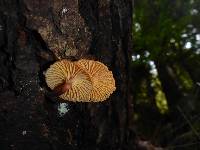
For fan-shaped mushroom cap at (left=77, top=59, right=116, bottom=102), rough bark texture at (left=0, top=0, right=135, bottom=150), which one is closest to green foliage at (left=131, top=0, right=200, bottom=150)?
rough bark texture at (left=0, top=0, right=135, bottom=150)

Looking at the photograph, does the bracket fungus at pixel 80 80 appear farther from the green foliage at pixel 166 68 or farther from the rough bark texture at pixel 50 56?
the green foliage at pixel 166 68

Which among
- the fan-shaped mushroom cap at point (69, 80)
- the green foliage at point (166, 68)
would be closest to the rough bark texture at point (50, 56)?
the fan-shaped mushroom cap at point (69, 80)

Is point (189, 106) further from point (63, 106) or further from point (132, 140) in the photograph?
point (63, 106)

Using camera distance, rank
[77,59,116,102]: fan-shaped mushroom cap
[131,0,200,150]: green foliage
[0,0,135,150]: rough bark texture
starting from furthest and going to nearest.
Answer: [131,0,200,150]: green foliage, [77,59,116,102]: fan-shaped mushroom cap, [0,0,135,150]: rough bark texture

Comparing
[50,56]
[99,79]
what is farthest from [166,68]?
[50,56]

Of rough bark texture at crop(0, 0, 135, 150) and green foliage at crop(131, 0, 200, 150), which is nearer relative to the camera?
rough bark texture at crop(0, 0, 135, 150)

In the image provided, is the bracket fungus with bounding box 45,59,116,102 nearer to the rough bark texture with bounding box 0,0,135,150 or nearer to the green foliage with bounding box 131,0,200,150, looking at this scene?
the rough bark texture with bounding box 0,0,135,150
